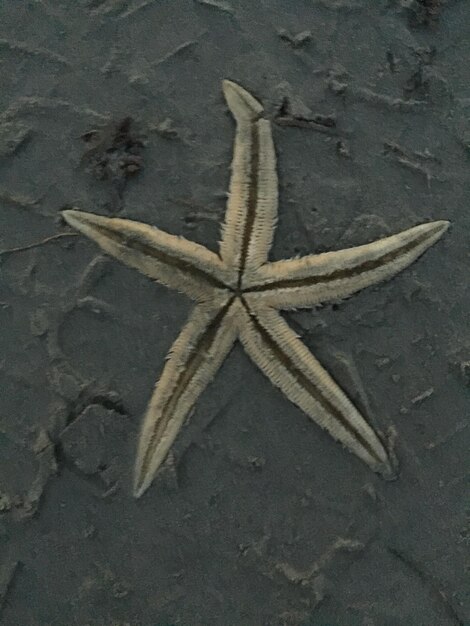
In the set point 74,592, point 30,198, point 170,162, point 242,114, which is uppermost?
point 242,114

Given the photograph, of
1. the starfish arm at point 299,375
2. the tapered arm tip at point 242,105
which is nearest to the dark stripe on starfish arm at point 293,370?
the starfish arm at point 299,375

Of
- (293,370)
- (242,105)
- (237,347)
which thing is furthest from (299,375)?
(242,105)

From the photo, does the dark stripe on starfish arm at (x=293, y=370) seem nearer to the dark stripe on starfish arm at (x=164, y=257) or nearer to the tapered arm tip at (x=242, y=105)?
the dark stripe on starfish arm at (x=164, y=257)

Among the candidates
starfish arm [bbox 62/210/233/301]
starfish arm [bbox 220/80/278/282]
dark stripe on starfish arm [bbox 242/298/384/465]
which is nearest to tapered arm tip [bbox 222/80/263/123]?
starfish arm [bbox 220/80/278/282]

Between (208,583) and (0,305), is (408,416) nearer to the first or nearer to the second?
(208,583)

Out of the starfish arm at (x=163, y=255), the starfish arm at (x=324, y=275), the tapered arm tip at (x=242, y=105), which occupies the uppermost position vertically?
the tapered arm tip at (x=242, y=105)

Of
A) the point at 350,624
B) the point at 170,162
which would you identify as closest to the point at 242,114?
the point at 170,162

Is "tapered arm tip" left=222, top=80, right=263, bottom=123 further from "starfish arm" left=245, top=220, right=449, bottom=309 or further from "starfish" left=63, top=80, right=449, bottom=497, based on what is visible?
"starfish arm" left=245, top=220, right=449, bottom=309
